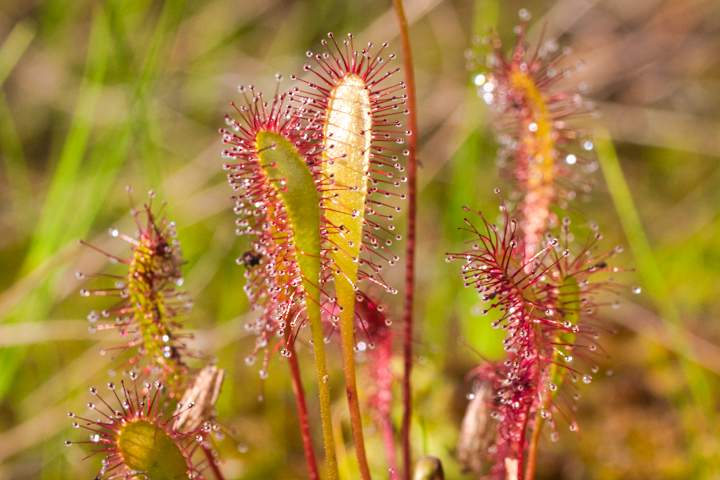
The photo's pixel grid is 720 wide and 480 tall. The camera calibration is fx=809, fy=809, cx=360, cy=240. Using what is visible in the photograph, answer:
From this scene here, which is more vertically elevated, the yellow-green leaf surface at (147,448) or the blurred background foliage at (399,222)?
the blurred background foliage at (399,222)

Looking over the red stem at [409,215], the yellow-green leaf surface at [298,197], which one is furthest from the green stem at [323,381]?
the red stem at [409,215]

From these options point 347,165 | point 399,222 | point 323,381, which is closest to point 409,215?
point 347,165

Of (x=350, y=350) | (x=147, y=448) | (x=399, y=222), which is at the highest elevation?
(x=399, y=222)

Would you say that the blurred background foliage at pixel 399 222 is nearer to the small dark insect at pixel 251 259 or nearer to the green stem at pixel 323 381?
the green stem at pixel 323 381

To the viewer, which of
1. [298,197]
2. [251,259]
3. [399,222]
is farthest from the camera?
[399,222]

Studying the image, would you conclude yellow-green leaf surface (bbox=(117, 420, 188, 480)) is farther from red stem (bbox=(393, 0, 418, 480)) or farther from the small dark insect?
red stem (bbox=(393, 0, 418, 480))

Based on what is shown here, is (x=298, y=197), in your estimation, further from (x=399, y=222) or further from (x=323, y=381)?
(x=399, y=222)
